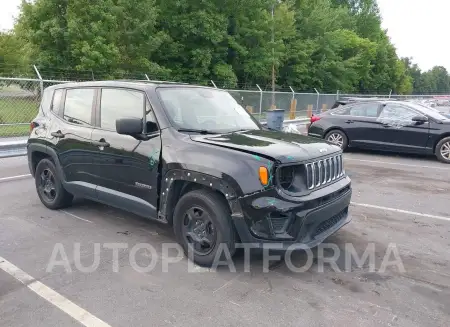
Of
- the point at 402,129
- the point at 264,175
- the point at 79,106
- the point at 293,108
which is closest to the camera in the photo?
the point at 264,175

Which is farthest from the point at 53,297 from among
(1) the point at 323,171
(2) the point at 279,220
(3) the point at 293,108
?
(3) the point at 293,108

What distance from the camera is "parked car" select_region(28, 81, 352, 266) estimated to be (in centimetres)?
357

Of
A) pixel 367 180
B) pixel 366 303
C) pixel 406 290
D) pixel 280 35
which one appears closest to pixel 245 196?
pixel 366 303

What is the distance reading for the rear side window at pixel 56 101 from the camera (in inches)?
217

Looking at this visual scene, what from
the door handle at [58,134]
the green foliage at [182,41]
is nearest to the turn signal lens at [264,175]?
the door handle at [58,134]

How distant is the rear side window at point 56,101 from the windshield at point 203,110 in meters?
1.86

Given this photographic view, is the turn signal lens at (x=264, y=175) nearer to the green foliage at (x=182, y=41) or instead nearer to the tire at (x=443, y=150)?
the tire at (x=443, y=150)

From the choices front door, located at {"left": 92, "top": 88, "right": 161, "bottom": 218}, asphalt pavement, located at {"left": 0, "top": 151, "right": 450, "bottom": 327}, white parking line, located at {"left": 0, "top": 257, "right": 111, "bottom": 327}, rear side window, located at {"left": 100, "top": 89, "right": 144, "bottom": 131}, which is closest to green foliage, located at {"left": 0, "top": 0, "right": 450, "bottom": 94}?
rear side window, located at {"left": 100, "top": 89, "right": 144, "bottom": 131}

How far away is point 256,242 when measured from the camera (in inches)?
142

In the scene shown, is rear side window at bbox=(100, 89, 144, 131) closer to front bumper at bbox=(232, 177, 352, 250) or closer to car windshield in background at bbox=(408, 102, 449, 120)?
front bumper at bbox=(232, 177, 352, 250)

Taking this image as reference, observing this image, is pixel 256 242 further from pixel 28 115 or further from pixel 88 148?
pixel 28 115

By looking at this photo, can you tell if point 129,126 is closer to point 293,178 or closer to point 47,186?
point 293,178

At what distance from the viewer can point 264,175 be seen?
11.4 feet

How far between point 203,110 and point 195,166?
3.49ft
